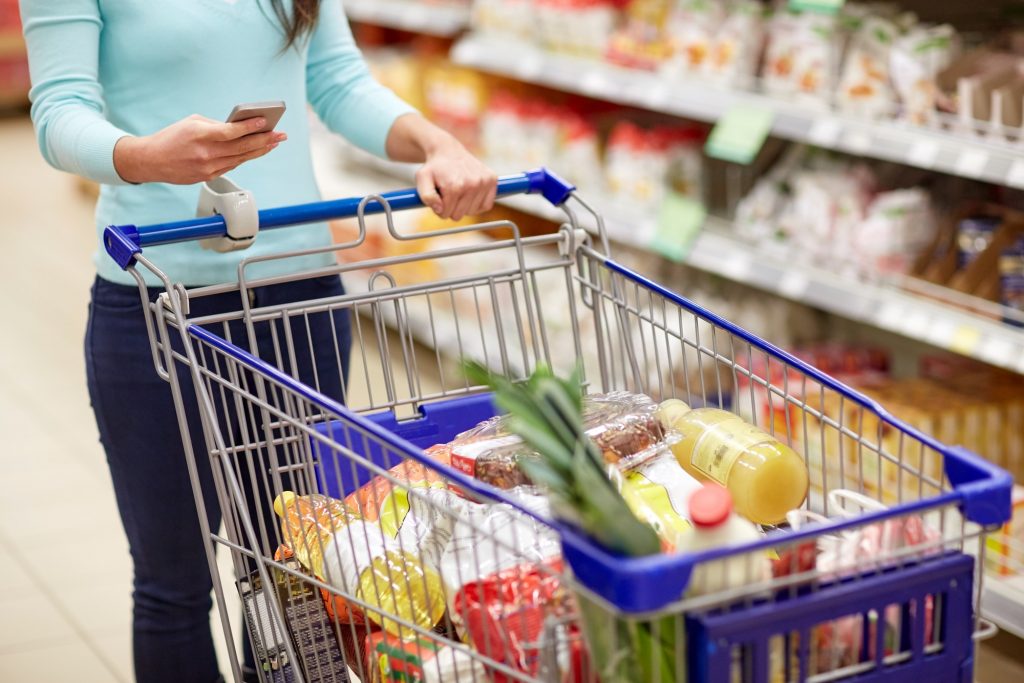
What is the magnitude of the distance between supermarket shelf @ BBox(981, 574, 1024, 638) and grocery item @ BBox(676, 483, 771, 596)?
1440mm

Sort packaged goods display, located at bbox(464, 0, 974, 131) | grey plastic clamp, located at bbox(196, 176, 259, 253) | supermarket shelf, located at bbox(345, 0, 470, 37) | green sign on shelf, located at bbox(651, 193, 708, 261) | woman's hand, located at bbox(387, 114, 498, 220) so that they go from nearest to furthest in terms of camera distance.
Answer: grey plastic clamp, located at bbox(196, 176, 259, 253) < woman's hand, located at bbox(387, 114, 498, 220) < packaged goods display, located at bbox(464, 0, 974, 131) < green sign on shelf, located at bbox(651, 193, 708, 261) < supermarket shelf, located at bbox(345, 0, 470, 37)

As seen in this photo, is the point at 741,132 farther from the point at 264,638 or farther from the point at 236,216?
the point at 264,638

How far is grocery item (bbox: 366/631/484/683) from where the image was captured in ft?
4.03

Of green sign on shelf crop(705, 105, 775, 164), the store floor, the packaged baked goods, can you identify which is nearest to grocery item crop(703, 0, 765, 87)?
green sign on shelf crop(705, 105, 775, 164)

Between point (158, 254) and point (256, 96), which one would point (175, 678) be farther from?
point (256, 96)

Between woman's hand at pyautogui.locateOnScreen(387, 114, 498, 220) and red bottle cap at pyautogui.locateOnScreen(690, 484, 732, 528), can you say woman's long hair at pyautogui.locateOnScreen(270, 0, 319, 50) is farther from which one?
red bottle cap at pyautogui.locateOnScreen(690, 484, 732, 528)

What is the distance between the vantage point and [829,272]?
283 cm

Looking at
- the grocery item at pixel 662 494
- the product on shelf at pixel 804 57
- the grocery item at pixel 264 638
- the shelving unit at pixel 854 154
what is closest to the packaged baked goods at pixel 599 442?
the grocery item at pixel 662 494

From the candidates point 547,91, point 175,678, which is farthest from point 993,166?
point 547,91

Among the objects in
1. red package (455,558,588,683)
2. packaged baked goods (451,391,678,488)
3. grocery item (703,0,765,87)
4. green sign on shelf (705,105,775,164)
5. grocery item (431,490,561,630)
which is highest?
grocery item (703,0,765,87)

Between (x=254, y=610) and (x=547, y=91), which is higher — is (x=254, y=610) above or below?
below

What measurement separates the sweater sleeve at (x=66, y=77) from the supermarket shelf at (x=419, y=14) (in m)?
2.49

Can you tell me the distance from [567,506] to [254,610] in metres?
0.54

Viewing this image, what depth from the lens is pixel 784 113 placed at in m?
2.77
